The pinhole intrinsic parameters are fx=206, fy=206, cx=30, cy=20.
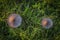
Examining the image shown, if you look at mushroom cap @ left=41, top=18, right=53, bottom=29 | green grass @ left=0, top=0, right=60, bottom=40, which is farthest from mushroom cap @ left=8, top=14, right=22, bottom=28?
mushroom cap @ left=41, top=18, right=53, bottom=29

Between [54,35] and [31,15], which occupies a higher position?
[31,15]

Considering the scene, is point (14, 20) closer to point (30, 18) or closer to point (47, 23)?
point (30, 18)

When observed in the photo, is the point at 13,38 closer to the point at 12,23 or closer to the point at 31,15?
the point at 12,23

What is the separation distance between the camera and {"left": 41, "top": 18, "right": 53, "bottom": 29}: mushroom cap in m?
2.30

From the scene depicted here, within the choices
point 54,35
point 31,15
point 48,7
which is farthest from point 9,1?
point 54,35

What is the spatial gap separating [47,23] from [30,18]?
8.0 inches

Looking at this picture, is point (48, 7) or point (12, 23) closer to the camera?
point (12, 23)

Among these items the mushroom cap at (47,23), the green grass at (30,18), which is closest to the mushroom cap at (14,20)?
the green grass at (30,18)

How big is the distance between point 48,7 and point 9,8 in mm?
456

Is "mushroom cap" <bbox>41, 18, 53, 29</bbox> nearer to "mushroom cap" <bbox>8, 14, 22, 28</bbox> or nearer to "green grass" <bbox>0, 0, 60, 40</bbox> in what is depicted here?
"green grass" <bbox>0, 0, 60, 40</bbox>

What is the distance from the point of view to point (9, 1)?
243 centimetres

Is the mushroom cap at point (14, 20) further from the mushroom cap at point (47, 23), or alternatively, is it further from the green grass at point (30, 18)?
the mushroom cap at point (47, 23)

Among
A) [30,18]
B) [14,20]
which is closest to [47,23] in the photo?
[30,18]

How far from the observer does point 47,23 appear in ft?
7.57
